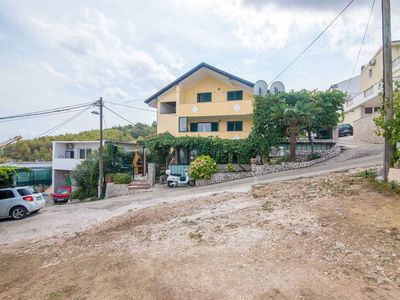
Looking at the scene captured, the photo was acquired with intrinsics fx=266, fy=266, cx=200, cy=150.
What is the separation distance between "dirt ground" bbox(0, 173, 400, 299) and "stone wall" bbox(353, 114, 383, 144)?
55.0 ft

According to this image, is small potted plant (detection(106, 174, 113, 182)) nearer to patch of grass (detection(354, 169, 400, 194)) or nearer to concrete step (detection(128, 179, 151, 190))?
concrete step (detection(128, 179, 151, 190))

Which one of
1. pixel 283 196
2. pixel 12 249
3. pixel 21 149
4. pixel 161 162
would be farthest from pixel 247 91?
pixel 21 149

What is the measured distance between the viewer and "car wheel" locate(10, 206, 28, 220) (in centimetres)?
1339

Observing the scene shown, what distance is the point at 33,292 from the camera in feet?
17.1

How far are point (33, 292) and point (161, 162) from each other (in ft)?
55.5

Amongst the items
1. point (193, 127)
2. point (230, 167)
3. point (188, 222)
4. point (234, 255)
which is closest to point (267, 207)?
point (188, 222)

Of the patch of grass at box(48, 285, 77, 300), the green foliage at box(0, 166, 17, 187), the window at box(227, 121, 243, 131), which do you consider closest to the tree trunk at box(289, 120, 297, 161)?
the window at box(227, 121, 243, 131)

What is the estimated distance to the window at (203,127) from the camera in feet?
85.6

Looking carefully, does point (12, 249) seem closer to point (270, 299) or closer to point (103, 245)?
point (103, 245)

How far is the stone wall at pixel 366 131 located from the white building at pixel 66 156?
28363 millimetres

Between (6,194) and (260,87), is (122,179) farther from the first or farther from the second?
(260,87)

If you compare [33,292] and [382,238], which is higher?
[382,238]

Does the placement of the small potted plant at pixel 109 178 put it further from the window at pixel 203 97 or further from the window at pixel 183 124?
the window at pixel 203 97

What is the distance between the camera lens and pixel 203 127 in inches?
1040
